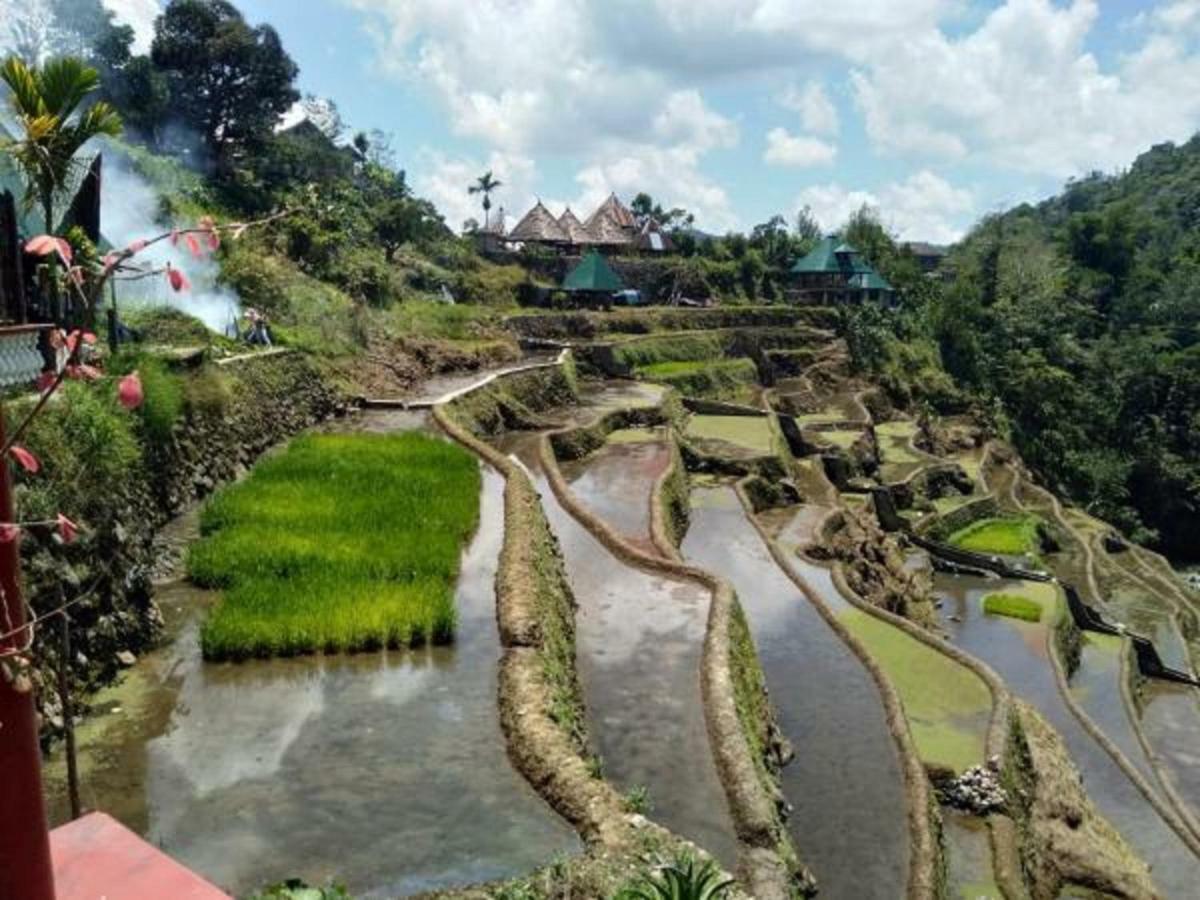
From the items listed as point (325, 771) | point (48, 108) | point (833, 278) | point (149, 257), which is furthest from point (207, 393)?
point (833, 278)

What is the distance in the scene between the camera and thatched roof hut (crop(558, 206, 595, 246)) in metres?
45.6

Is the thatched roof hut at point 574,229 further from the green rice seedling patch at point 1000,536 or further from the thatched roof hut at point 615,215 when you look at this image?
the green rice seedling patch at point 1000,536

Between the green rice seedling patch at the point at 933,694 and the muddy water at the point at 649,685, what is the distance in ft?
10.7

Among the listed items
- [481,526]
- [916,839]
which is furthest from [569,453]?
[916,839]

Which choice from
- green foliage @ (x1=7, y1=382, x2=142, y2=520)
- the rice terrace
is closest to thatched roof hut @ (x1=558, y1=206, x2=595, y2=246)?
the rice terrace

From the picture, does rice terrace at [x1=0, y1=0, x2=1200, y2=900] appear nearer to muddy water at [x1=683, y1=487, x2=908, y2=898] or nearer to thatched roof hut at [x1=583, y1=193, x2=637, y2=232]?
muddy water at [x1=683, y1=487, x2=908, y2=898]

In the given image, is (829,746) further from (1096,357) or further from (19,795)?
(1096,357)

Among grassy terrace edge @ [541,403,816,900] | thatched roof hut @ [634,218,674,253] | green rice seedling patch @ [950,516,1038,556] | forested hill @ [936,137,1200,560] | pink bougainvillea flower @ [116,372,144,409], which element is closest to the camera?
pink bougainvillea flower @ [116,372,144,409]

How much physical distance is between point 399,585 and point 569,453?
11.6 metres

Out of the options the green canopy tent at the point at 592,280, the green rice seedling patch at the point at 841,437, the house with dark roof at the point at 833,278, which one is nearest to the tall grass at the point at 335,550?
the green rice seedling patch at the point at 841,437

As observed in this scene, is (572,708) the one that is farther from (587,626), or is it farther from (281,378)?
(281,378)

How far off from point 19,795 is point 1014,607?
71.4 ft

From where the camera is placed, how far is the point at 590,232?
46469 millimetres

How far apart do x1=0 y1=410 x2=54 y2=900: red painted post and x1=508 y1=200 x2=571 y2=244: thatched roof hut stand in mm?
43068
